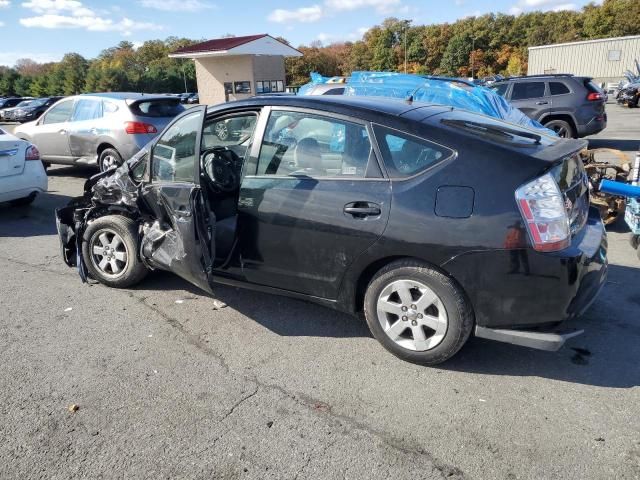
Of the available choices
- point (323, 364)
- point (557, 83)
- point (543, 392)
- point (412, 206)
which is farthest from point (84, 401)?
point (557, 83)

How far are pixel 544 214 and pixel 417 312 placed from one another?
93 cm

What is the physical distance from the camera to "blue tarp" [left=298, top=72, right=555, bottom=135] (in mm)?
8500

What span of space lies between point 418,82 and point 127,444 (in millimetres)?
8161

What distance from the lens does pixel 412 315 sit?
3.16 meters

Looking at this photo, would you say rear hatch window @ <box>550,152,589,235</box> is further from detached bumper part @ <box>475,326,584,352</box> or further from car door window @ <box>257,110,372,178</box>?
car door window @ <box>257,110,372,178</box>

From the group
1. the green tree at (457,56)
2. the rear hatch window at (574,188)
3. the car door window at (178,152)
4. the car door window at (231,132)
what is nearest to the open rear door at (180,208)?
the car door window at (178,152)

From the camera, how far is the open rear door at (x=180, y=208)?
3582mm

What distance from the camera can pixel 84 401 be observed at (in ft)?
9.89

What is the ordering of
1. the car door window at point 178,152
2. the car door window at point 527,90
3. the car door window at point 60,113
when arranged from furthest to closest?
the car door window at point 527,90 → the car door window at point 60,113 → the car door window at point 178,152

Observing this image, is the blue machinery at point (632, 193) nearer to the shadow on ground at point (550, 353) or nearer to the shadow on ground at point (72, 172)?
the shadow on ground at point (550, 353)

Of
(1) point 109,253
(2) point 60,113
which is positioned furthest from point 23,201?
(1) point 109,253

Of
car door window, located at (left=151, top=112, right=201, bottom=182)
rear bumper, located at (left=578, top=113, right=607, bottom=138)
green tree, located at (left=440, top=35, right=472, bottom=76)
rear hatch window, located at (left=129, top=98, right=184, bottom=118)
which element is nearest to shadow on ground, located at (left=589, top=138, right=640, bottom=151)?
rear bumper, located at (left=578, top=113, right=607, bottom=138)

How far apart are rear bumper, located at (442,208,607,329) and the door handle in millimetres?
541

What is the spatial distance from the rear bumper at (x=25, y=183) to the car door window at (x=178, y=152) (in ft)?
14.2
